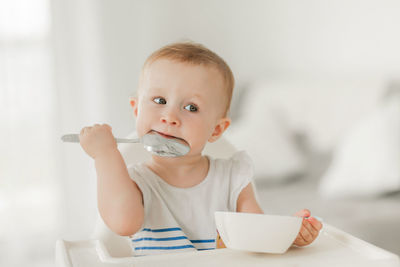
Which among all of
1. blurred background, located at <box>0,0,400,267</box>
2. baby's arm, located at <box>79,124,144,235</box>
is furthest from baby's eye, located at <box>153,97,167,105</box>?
blurred background, located at <box>0,0,400,267</box>

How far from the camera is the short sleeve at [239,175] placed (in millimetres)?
920

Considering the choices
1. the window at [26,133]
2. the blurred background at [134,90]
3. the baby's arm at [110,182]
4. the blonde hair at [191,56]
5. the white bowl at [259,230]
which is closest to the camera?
the white bowl at [259,230]

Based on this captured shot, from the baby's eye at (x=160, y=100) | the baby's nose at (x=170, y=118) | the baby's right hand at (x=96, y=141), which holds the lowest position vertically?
the baby's right hand at (x=96, y=141)

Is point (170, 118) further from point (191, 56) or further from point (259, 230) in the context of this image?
point (259, 230)

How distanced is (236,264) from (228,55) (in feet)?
8.17

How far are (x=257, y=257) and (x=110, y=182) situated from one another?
0.25m

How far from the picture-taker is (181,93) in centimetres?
85

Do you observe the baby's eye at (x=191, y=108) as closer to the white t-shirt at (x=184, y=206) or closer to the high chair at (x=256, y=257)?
the white t-shirt at (x=184, y=206)

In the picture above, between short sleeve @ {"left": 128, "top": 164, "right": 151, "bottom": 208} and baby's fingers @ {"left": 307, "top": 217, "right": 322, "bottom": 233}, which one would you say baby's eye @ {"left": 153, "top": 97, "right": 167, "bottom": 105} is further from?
baby's fingers @ {"left": 307, "top": 217, "right": 322, "bottom": 233}

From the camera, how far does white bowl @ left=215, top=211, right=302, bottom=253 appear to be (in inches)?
26.2

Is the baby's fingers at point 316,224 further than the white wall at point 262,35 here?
No

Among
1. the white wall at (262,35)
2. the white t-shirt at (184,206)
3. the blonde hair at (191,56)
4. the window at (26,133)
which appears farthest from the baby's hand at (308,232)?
the window at (26,133)

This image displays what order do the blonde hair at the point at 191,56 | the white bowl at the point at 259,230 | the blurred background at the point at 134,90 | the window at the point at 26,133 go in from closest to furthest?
1. the white bowl at the point at 259,230
2. the blonde hair at the point at 191,56
3. the blurred background at the point at 134,90
4. the window at the point at 26,133

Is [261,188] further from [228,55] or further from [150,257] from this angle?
[150,257]
